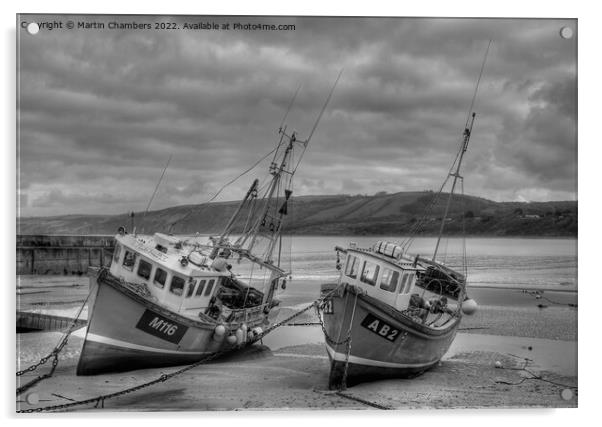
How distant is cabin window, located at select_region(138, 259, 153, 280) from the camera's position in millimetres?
8828

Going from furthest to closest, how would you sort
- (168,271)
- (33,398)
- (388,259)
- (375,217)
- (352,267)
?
(375,217) < (352,267) < (168,271) < (388,259) < (33,398)

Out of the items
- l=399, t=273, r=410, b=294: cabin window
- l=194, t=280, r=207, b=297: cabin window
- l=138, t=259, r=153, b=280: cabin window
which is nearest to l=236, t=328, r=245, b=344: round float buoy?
l=194, t=280, r=207, b=297: cabin window

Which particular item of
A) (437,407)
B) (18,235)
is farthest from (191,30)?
(437,407)

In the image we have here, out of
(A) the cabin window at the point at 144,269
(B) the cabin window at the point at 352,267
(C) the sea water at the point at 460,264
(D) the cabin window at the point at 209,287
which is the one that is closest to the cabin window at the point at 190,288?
(D) the cabin window at the point at 209,287

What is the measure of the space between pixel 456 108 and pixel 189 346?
4.98 m

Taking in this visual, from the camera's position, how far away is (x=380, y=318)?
820 cm

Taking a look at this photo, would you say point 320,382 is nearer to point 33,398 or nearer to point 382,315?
point 382,315

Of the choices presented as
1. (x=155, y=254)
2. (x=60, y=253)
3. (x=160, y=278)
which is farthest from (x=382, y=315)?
(x=60, y=253)

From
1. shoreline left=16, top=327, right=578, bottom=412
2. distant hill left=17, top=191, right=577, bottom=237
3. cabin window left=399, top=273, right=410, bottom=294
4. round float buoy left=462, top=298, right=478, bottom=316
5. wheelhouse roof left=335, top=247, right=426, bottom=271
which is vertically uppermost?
distant hill left=17, top=191, right=577, bottom=237

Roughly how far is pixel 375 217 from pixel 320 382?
259cm

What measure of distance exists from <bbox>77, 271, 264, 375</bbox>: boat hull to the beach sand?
17 cm

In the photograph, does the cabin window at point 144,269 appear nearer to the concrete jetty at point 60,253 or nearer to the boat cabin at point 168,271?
the boat cabin at point 168,271

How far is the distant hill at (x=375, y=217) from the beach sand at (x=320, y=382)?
1.08 metres

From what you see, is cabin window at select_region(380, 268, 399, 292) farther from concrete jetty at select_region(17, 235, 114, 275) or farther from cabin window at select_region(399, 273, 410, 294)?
concrete jetty at select_region(17, 235, 114, 275)
